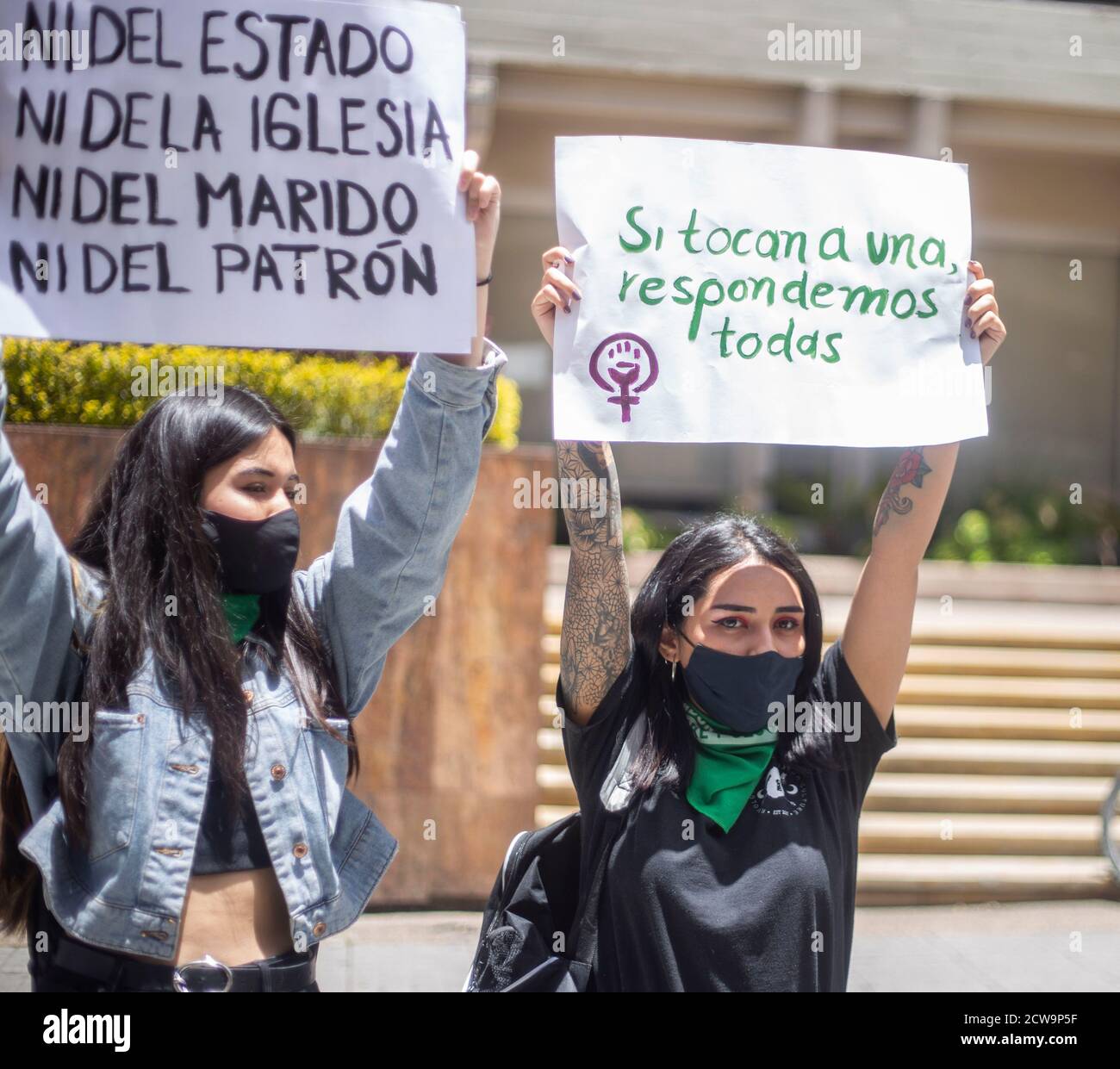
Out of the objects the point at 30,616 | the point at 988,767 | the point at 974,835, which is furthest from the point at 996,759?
the point at 30,616

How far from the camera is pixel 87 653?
82.2 inches

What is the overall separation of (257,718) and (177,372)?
2.96m

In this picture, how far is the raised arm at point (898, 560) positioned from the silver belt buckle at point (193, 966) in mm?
1231

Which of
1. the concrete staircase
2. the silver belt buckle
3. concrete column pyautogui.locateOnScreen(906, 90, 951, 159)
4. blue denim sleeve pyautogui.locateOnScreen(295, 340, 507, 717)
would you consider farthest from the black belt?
concrete column pyautogui.locateOnScreen(906, 90, 951, 159)

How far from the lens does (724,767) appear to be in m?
2.26

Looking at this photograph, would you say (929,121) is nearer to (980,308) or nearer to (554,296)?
(980,308)

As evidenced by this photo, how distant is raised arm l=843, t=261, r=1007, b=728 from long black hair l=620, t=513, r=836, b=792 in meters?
0.09

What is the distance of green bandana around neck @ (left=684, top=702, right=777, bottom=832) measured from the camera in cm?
221

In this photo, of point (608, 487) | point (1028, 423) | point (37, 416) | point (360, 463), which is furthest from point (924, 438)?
point (1028, 423)

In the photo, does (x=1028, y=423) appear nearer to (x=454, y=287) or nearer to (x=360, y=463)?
(x=360, y=463)

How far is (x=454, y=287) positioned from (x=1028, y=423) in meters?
12.8

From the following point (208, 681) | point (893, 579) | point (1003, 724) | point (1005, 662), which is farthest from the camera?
point (1005, 662)

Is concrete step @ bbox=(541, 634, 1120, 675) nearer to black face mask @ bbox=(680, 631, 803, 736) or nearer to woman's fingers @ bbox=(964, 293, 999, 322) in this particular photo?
woman's fingers @ bbox=(964, 293, 999, 322)

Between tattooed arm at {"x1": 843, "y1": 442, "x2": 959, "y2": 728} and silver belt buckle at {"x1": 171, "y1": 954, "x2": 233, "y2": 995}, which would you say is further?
tattooed arm at {"x1": 843, "y1": 442, "x2": 959, "y2": 728}
